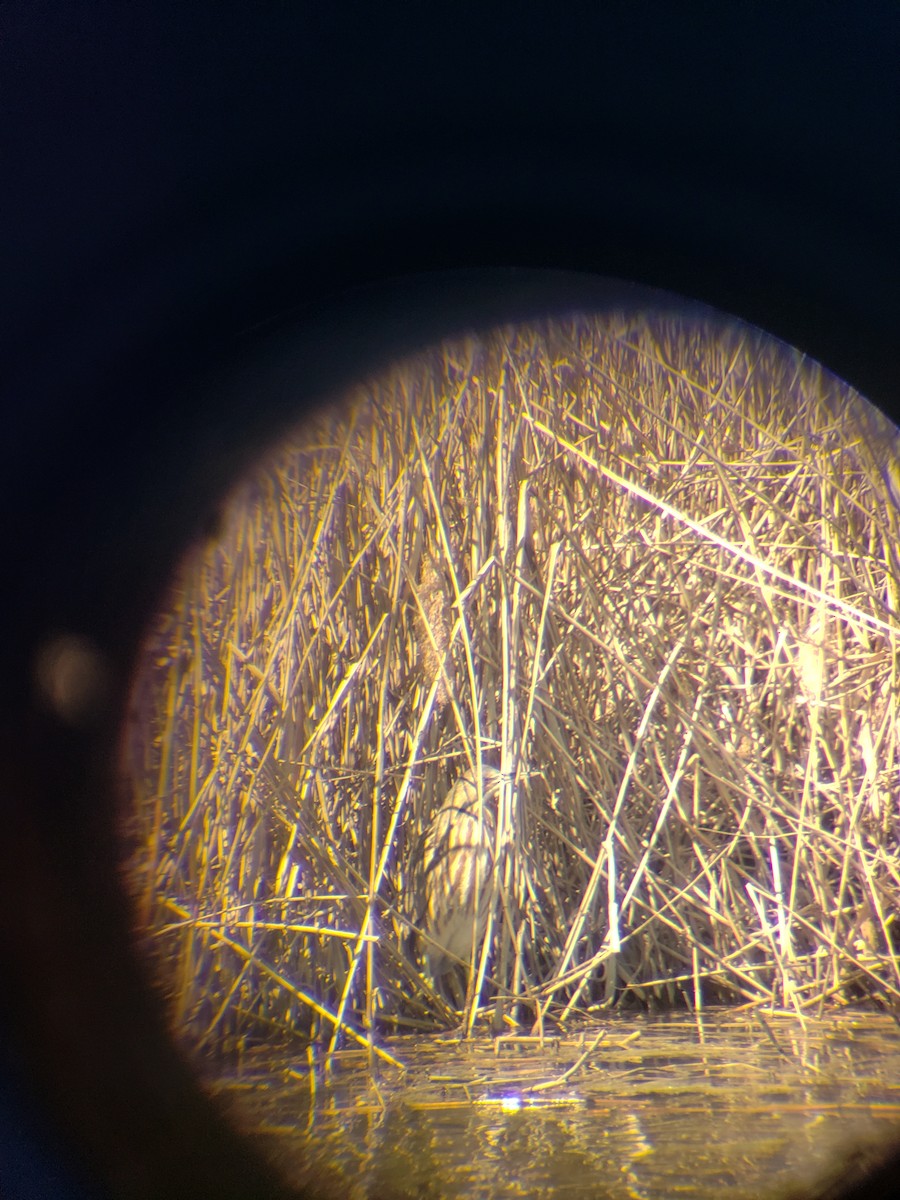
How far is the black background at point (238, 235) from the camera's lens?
55 cm

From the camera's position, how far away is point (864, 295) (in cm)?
60

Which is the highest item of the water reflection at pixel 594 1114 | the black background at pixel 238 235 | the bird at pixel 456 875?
the black background at pixel 238 235

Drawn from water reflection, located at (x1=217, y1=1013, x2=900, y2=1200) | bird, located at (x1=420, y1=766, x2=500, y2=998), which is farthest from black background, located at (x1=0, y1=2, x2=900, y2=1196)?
bird, located at (x1=420, y1=766, x2=500, y2=998)

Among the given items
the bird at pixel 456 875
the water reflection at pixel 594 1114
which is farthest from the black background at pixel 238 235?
the bird at pixel 456 875

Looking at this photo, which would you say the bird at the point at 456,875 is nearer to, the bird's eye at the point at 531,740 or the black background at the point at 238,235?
the bird's eye at the point at 531,740

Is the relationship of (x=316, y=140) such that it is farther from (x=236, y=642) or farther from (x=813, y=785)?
(x=813, y=785)

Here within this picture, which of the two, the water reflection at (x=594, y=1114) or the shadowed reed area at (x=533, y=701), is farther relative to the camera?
the shadowed reed area at (x=533, y=701)

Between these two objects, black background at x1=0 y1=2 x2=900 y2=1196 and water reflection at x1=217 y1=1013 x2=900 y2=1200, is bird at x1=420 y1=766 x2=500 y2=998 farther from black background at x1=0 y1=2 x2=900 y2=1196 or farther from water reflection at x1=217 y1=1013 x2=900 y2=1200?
black background at x1=0 y1=2 x2=900 y2=1196

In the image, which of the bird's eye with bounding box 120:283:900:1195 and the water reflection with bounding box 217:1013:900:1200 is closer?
the water reflection with bounding box 217:1013:900:1200

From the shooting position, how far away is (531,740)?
0.83 meters

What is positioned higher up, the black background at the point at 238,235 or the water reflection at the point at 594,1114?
the black background at the point at 238,235

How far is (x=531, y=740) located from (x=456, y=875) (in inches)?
5.2

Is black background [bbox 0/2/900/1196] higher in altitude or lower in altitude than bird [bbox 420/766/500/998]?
higher

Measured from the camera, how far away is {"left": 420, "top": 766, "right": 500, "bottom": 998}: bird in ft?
2.53
